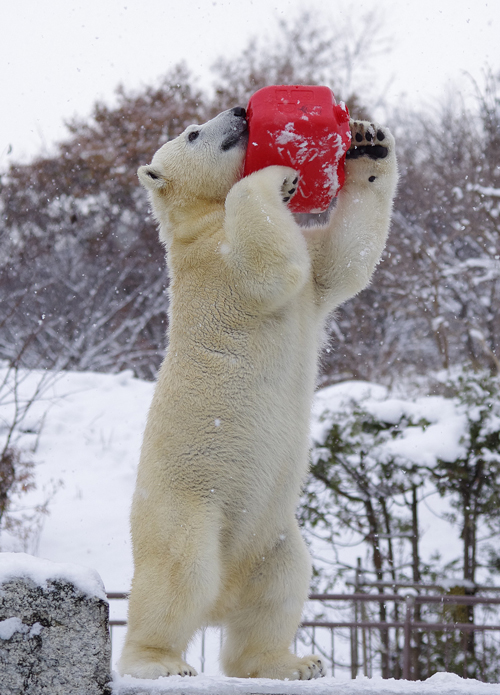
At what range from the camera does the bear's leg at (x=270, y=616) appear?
258cm

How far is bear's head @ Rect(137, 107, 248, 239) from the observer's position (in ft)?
9.53

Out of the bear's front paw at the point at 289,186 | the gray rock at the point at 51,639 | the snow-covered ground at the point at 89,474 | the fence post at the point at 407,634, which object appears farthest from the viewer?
the snow-covered ground at the point at 89,474

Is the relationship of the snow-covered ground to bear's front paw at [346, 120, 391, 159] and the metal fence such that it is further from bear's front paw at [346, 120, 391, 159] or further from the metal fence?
bear's front paw at [346, 120, 391, 159]

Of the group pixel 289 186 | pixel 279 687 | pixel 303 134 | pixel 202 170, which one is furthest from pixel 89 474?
A: pixel 279 687

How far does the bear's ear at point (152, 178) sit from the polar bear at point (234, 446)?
0.25 m

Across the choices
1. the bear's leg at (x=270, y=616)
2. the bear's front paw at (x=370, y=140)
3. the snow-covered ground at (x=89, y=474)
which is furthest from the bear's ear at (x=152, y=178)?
the snow-covered ground at (x=89, y=474)

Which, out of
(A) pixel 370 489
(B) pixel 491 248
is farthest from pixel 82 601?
A: (B) pixel 491 248

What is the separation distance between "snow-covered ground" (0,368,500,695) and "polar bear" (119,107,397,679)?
143 inches

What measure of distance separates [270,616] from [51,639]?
3.18 ft

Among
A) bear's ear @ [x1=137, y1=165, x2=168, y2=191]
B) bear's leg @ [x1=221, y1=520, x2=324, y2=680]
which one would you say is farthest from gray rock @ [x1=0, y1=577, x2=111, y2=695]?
bear's ear @ [x1=137, y1=165, x2=168, y2=191]

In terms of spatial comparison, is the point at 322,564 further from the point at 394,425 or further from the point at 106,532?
the point at 106,532

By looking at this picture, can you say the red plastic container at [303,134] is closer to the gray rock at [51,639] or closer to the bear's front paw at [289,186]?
the bear's front paw at [289,186]

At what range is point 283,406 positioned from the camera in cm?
263

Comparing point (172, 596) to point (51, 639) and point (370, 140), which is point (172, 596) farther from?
point (370, 140)
